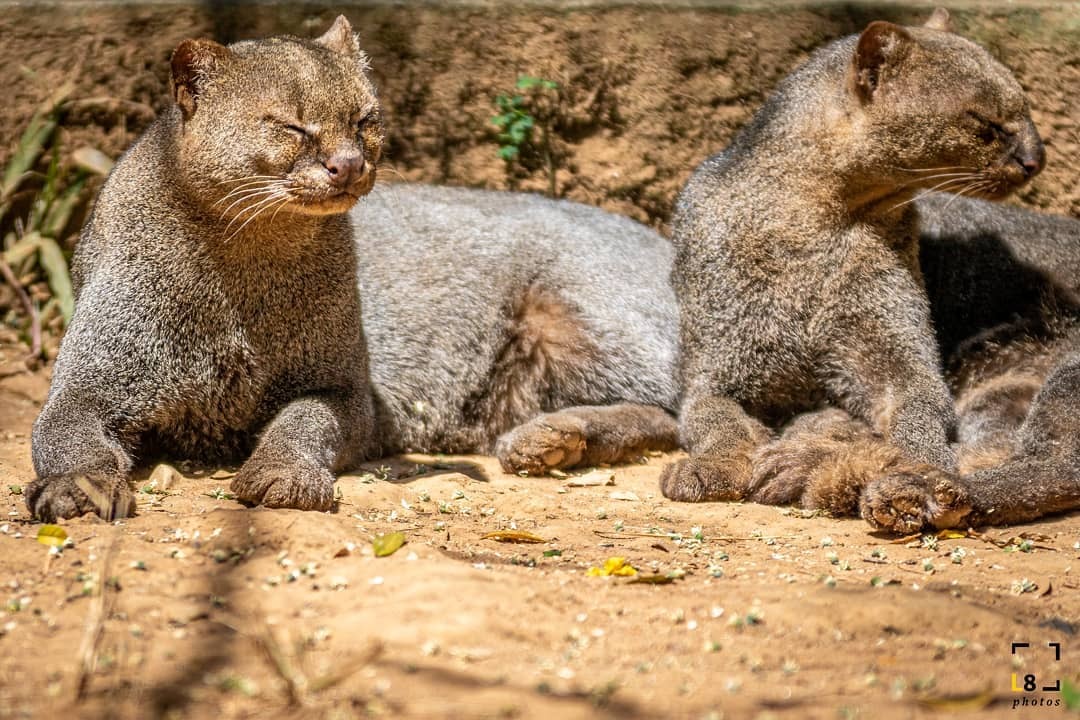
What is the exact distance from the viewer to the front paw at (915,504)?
430 cm

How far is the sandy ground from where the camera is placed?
8.52 feet

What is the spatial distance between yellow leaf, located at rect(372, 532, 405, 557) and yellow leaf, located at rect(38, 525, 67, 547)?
2.93ft

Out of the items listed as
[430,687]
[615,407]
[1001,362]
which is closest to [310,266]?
[615,407]

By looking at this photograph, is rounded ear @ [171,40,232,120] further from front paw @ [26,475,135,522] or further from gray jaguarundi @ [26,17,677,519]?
front paw @ [26,475,135,522]

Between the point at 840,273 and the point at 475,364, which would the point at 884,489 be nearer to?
the point at 840,273

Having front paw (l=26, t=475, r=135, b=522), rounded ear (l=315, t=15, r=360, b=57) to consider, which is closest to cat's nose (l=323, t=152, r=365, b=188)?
rounded ear (l=315, t=15, r=360, b=57)

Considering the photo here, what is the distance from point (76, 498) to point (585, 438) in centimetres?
220

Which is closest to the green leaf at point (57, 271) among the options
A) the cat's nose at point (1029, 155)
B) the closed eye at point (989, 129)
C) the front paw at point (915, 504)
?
the front paw at point (915, 504)

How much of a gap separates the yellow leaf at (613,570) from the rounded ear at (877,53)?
242 centimetres

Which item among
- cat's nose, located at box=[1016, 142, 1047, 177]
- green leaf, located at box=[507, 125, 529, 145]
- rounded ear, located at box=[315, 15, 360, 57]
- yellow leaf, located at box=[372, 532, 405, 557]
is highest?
rounded ear, located at box=[315, 15, 360, 57]

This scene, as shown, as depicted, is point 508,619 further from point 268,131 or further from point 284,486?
point 268,131

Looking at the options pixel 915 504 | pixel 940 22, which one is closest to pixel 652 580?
pixel 915 504

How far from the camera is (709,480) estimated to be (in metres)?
4.85

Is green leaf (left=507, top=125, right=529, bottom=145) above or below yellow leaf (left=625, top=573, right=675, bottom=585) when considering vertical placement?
above
